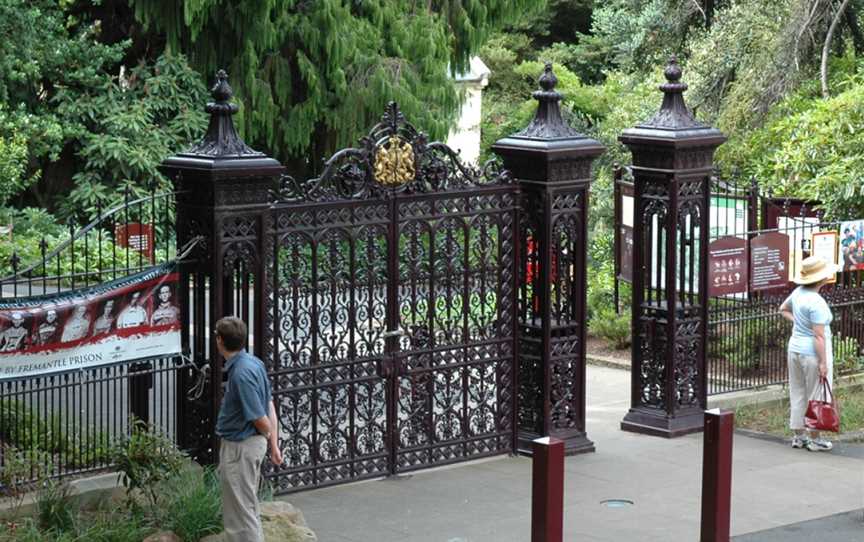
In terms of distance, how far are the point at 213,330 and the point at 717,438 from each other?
3.55m

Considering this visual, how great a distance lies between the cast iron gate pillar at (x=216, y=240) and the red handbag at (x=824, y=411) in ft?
15.4

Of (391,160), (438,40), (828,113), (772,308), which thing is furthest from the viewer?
(438,40)

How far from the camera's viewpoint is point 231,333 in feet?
30.2

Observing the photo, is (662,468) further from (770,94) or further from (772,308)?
(770,94)

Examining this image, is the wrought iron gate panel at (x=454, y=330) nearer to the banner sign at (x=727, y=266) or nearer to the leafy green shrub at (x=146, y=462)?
the banner sign at (x=727, y=266)

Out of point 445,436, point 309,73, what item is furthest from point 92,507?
point 309,73

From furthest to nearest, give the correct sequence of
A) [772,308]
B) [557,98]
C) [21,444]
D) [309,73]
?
[309,73], [772,308], [557,98], [21,444]

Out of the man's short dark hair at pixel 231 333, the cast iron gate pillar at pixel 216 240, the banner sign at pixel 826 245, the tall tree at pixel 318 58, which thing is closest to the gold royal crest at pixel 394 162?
the cast iron gate pillar at pixel 216 240

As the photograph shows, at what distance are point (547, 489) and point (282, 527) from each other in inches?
70.8

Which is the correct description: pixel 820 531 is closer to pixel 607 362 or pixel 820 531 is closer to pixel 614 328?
pixel 607 362

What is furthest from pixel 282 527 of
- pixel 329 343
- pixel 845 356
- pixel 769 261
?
pixel 845 356

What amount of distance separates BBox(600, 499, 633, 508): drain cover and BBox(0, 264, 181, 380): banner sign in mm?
3284

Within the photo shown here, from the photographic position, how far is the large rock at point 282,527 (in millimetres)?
9570

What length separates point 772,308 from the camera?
49.5 ft
